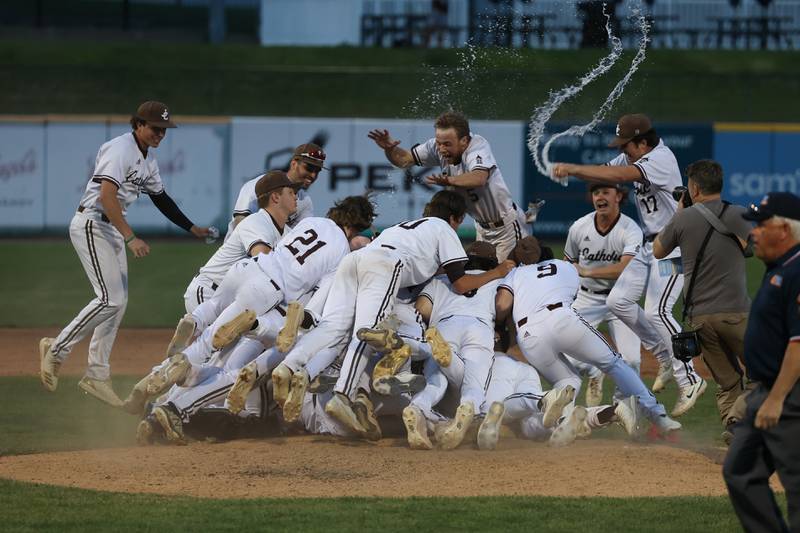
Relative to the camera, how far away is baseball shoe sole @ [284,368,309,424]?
7.93 meters

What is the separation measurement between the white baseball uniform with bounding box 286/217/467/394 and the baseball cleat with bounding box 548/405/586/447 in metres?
1.34

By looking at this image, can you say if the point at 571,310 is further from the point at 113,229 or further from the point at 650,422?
the point at 113,229

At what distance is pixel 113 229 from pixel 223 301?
148 cm

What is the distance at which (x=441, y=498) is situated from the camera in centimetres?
688

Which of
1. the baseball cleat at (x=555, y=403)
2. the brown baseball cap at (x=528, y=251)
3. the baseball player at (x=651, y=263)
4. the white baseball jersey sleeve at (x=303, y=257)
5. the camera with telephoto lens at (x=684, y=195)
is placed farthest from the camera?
the baseball player at (x=651, y=263)

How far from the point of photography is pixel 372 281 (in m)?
8.53

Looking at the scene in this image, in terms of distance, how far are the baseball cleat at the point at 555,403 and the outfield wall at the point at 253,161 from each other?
1507 cm

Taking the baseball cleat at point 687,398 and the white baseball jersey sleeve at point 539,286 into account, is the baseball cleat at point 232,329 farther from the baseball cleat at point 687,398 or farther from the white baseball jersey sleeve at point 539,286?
the baseball cleat at point 687,398

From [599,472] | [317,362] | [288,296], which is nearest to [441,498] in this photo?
[599,472]

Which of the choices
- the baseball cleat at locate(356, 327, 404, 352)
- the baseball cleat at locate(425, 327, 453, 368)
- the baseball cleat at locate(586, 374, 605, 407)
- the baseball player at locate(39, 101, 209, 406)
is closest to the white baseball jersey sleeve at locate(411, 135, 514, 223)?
the baseball cleat at locate(586, 374, 605, 407)

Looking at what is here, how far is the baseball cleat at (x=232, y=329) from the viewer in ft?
27.1

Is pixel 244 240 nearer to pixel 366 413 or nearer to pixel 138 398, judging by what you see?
pixel 138 398

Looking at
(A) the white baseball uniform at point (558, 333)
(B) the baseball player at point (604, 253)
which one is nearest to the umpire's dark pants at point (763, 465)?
(A) the white baseball uniform at point (558, 333)

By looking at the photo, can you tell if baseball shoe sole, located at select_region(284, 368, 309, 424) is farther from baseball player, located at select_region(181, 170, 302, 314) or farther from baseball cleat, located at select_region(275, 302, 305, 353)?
baseball player, located at select_region(181, 170, 302, 314)
